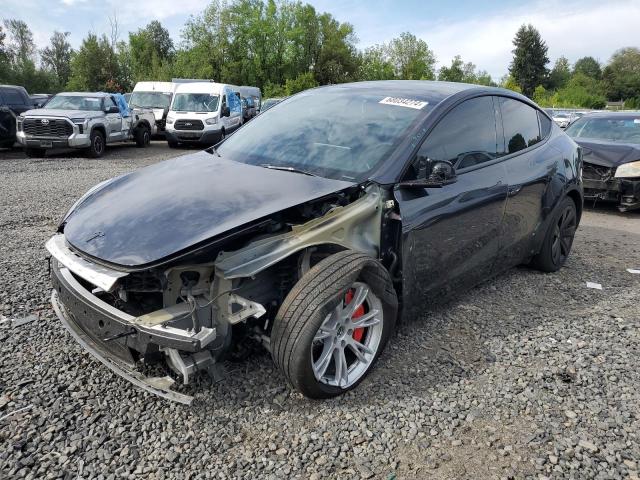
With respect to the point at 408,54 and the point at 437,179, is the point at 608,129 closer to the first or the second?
the point at 437,179

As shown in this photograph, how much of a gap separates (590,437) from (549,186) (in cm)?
240

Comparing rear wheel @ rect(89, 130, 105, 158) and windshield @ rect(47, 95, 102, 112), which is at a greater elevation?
windshield @ rect(47, 95, 102, 112)

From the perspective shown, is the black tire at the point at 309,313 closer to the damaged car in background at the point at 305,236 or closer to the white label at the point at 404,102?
the damaged car in background at the point at 305,236

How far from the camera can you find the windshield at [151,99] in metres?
18.9

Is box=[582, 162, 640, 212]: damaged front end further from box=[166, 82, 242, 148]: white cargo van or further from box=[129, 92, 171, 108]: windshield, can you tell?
box=[129, 92, 171, 108]: windshield

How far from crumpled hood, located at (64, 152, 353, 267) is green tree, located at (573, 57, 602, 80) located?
331 feet


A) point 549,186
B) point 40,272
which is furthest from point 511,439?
point 40,272

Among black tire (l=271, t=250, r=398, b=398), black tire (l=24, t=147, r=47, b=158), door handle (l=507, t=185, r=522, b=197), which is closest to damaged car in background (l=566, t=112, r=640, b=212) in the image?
door handle (l=507, t=185, r=522, b=197)

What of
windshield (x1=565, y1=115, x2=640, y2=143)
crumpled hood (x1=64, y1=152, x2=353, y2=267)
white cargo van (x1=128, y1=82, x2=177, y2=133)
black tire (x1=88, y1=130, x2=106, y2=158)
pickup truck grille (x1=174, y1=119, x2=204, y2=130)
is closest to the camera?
crumpled hood (x1=64, y1=152, x2=353, y2=267)

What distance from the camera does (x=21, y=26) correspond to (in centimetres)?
6794

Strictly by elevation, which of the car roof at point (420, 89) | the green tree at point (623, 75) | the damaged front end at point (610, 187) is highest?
the green tree at point (623, 75)

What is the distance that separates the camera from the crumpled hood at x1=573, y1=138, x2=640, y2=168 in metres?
7.29

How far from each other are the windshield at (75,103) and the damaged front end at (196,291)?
12449 millimetres

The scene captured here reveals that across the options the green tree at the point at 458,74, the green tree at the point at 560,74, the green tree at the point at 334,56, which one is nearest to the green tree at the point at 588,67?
the green tree at the point at 560,74
